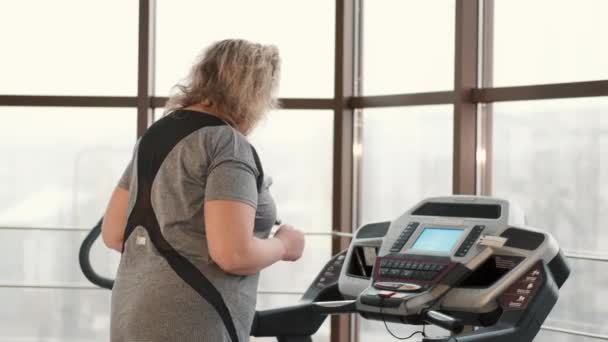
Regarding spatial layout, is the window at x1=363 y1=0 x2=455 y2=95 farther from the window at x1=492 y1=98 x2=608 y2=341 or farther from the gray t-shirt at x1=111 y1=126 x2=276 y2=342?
the gray t-shirt at x1=111 y1=126 x2=276 y2=342

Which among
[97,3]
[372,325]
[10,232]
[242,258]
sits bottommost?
[372,325]

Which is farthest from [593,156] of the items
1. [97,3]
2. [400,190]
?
[97,3]

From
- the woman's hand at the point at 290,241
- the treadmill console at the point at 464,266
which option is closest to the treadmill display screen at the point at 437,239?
the treadmill console at the point at 464,266

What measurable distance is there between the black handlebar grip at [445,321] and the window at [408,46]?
2189 millimetres

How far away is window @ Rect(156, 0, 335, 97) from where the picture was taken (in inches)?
187

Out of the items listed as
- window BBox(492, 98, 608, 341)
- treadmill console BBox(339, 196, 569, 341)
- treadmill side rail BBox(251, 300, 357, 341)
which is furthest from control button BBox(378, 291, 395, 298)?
window BBox(492, 98, 608, 341)

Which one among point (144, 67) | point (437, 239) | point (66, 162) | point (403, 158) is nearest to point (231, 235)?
point (437, 239)

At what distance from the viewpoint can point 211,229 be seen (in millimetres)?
1748

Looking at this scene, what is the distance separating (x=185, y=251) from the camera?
1815 millimetres

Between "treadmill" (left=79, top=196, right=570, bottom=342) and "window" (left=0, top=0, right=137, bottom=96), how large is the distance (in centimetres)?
263

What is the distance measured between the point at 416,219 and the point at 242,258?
861mm

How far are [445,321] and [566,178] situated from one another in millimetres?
1850

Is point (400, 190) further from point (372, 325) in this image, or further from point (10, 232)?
point (10, 232)

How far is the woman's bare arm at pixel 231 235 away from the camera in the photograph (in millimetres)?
1740
